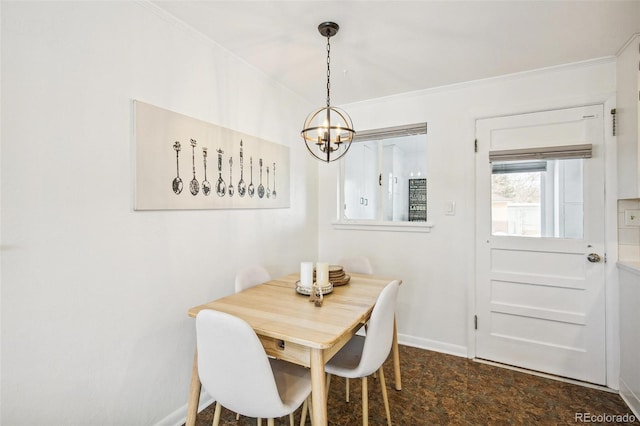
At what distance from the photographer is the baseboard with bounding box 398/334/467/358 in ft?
9.06

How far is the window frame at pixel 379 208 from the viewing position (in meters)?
2.95

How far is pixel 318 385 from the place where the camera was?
4.23 feet

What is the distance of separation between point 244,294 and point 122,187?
90 centimetres

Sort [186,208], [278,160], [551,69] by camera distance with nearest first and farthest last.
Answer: [186,208] < [551,69] < [278,160]

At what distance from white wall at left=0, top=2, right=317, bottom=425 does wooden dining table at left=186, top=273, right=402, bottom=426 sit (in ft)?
1.16

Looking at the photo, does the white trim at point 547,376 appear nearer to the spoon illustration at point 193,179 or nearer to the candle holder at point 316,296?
the candle holder at point 316,296

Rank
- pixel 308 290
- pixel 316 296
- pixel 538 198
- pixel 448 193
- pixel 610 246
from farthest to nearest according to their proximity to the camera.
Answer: pixel 448 193, pixel 538 198, pixel 610 246, pixel 308 290, pixel 316 296

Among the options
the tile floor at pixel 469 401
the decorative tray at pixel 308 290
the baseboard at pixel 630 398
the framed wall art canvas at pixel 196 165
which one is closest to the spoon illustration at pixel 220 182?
the framed wall art canvas at pixel 196 165

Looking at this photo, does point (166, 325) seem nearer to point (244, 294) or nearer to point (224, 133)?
point (244, 294)

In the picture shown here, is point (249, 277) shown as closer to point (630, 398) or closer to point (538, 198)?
point (538, 198)

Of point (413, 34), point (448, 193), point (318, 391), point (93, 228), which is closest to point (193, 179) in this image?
point (93, 228)

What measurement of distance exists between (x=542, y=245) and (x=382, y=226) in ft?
4.33

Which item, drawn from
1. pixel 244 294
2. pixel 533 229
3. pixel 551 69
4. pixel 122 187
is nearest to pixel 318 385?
pixel 244 294

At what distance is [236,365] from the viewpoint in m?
1.23
